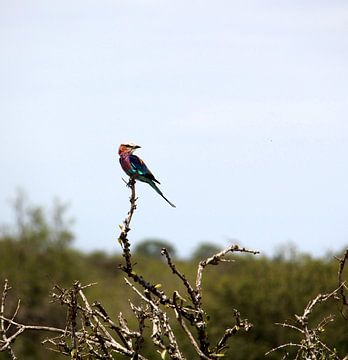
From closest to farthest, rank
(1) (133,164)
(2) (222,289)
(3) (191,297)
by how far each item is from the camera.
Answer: (3) (191,297), (1) (133,164), (2) (222,289)

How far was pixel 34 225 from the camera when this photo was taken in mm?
64938

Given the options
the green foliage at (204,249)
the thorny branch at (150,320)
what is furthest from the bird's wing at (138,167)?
the green foliage at (204,249)

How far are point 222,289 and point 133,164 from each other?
33.0 meters

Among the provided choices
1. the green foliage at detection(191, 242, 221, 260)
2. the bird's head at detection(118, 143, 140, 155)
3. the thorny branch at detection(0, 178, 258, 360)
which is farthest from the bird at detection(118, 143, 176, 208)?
the green foliage at detection(191, 242, 221, 260)

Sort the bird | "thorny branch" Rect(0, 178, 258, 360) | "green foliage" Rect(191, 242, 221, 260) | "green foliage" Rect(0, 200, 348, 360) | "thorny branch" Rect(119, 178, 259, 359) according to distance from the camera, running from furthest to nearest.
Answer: "green foliage" Rect(191, 242, 221, 260), "green foliage" Rect(0, 200, 348, 360), the bird, "thorny branch" Rect(119, 178, 259, 359), "thorny branch" Rect(0, 178, 258, 360)

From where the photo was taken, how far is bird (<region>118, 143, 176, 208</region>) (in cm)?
762

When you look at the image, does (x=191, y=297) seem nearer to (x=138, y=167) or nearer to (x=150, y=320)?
(x=150, y=320)

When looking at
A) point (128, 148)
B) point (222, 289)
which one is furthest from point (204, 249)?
point (128, 148)

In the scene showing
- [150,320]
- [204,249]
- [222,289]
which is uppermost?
[204,249]

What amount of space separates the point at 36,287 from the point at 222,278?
683 inches

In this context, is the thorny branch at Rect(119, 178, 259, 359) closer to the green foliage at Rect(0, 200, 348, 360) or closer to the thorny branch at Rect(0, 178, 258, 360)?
the thorny branch at Rect(0, 178, 258, 360)

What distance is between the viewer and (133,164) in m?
7.65

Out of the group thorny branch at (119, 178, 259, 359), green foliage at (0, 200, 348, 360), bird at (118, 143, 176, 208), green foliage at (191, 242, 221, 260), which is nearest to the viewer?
thorny branch at (119, 178, 259, 359)

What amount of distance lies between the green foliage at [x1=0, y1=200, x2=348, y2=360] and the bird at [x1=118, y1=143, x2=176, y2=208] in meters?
12.6
